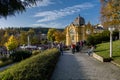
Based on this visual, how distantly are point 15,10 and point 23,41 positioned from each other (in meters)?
105

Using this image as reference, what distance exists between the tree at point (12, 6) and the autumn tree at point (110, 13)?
23.8 m

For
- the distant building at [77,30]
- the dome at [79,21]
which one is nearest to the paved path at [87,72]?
the distant building at [77,30]

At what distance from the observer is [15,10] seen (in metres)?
7.78

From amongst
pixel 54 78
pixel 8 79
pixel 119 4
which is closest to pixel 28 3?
pixel 8 79

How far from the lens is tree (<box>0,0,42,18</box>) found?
299 inches

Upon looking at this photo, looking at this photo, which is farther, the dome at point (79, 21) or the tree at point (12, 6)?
the dome at point (79, 21)

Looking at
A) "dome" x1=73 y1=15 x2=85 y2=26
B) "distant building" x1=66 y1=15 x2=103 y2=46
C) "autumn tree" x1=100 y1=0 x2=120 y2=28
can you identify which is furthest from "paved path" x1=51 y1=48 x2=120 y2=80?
"dome" x1=73 y1=15 x2=85 y2=26

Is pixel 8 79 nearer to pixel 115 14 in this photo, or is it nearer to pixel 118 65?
pixel 118 65

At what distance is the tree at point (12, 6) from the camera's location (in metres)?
7.59

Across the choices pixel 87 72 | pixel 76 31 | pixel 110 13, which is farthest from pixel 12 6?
pixel 76 31

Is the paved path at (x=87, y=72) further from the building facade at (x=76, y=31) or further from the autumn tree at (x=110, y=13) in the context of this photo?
the building facade at (x=76, y=31)

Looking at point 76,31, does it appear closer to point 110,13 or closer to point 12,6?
point 110,13

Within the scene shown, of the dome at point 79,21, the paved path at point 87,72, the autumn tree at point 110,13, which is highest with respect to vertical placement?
the dome at point 79,21

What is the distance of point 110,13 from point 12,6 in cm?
2670
